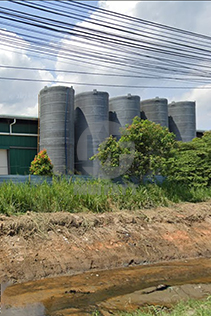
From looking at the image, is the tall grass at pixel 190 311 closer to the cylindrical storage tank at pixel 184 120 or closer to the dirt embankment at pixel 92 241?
the dirt embankment at pixel 92 241

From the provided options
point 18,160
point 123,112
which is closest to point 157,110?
point 123,112

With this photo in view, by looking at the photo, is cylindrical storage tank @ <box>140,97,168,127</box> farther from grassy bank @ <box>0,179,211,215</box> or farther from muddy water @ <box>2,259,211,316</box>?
muddy water @ <box>2,259,211,316</box>

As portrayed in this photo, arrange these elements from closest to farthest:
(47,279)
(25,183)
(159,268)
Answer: (47,279) → (159,268) → (25,183)

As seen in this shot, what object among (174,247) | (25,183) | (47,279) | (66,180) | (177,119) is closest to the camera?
(47,279)

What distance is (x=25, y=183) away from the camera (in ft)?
34.3

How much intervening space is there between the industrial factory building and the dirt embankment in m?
9.18

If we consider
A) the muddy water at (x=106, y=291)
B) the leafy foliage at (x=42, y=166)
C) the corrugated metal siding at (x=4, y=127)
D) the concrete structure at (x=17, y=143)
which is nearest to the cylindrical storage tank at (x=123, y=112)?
the concrete structure at (x=17, y=143)

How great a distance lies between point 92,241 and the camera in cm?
832

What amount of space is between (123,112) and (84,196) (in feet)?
40.3

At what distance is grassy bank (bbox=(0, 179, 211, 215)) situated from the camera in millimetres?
9062

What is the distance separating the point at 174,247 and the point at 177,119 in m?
16.7

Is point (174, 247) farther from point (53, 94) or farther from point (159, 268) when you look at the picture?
point (53, 94)

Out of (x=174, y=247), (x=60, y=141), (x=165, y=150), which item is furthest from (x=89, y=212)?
(x=60, y=141)

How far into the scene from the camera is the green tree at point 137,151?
11500mm
